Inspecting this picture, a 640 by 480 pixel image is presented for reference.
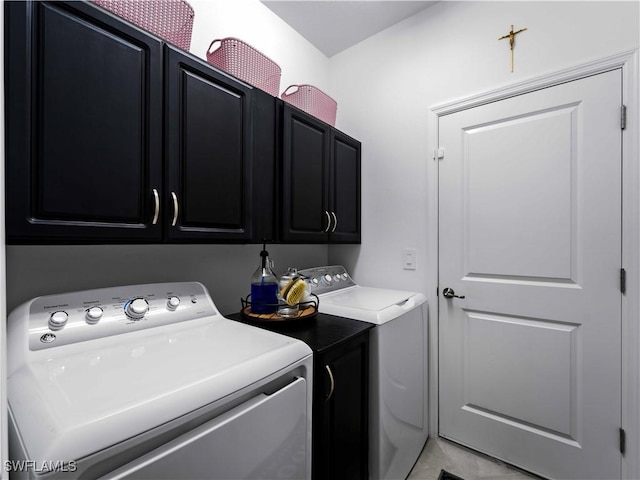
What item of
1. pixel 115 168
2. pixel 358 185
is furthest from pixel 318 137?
pixel 115 168

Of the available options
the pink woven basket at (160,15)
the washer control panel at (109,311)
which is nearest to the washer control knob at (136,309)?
the washer control panel at (109,311)

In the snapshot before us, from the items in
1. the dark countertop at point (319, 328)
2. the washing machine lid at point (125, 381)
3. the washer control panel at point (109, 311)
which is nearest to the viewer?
the washing machine lid at point (125, 381)

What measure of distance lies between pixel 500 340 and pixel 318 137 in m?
1.63

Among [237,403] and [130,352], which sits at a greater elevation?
[130,352]

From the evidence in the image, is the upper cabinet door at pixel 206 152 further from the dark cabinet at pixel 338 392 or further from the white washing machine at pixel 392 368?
the white washing machine at pixel 392 368

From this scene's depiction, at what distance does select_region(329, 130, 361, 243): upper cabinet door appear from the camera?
2.02 metres

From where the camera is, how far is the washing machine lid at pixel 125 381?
0.59 m

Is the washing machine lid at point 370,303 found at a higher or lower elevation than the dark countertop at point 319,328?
higher

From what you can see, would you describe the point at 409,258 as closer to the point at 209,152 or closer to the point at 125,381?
the point at 209,152

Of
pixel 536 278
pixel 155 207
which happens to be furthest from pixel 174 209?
pixel 536 278

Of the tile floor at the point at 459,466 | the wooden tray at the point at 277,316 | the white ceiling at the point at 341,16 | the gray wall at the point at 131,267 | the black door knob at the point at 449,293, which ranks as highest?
the white ceiling at the point at 341,16

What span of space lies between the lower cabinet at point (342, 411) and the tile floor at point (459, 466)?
53 cm

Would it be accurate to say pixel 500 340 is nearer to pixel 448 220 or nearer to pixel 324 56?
pixel 448 220

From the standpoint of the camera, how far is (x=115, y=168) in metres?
0.99
